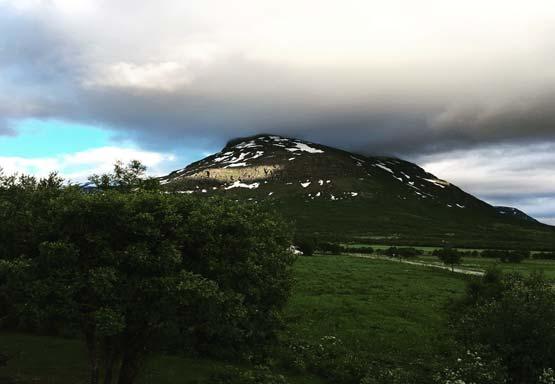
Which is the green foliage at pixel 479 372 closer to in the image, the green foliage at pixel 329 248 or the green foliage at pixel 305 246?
the green foliage at pixel 305 246

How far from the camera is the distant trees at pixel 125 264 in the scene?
68.4 ft

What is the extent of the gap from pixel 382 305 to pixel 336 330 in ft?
47.3

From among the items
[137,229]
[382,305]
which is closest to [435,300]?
[382,305]

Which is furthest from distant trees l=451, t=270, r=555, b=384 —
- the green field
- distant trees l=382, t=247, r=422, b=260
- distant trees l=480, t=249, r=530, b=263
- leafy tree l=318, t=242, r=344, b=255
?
leafy tree l=318, t=242, r=344, b=255

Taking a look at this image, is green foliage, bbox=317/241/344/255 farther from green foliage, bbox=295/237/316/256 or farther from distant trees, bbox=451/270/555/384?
distant trees, bbox=451/270/555/384

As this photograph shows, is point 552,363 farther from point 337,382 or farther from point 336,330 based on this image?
point 336,330

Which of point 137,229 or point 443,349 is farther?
point 443,349

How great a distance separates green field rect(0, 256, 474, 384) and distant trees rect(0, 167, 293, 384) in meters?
9.59

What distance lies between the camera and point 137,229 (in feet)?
71.1

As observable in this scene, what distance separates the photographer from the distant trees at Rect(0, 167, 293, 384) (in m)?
20.9

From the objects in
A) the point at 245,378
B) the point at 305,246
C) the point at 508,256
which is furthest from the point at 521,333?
the point at 508,256

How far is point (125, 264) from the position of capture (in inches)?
856

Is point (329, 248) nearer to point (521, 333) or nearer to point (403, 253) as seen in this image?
point (403, 253)

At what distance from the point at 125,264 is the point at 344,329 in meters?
32.2
